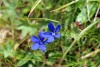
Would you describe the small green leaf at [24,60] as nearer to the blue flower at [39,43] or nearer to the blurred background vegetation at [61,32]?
the blurred background vegetation at [61,32]

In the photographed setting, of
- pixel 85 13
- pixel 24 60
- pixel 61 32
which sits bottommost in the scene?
pixel 24 60

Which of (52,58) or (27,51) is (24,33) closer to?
(27,51)

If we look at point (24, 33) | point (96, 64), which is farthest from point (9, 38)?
point (96, 64)

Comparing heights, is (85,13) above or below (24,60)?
above

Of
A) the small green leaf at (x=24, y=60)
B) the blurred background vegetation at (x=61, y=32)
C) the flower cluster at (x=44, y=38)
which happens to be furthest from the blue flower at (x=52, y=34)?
the small green leaf at (x=24, y=60)

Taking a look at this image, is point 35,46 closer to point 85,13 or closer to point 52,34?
point 52,34

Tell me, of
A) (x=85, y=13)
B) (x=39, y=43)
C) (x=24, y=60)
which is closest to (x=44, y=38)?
(x=39, y=43)

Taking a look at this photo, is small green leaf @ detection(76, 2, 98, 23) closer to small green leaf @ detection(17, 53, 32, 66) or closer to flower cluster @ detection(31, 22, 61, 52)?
flower cluster @ detection(31, 22, 61, 52)
